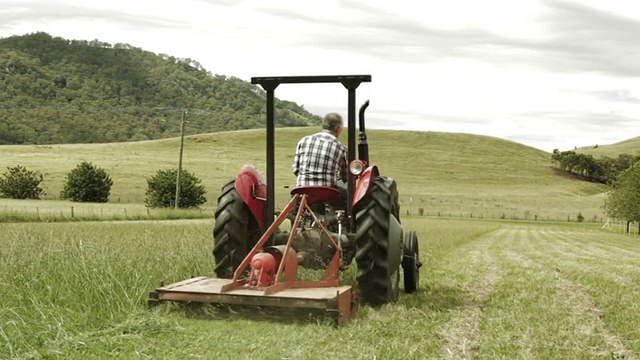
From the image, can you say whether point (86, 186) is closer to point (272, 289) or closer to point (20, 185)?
point (20, 185)

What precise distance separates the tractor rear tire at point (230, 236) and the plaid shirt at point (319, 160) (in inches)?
32.4

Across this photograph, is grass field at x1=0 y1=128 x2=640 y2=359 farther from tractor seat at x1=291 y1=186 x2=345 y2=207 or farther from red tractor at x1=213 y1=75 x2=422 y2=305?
tractor seat at x1=291 y1=186 x2=345 y2=207

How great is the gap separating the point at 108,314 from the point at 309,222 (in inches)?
99.7

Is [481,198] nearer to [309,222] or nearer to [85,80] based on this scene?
[309,222]

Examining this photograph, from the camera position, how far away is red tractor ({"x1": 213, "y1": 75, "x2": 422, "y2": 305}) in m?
7.55

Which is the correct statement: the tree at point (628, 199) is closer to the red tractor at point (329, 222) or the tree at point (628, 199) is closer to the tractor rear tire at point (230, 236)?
the red tractor at point (329, 222)

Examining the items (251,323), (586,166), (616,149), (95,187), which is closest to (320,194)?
(251,323)

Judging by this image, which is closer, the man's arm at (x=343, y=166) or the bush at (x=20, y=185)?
the man's arm at (x=343, y=166)

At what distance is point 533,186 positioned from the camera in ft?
307

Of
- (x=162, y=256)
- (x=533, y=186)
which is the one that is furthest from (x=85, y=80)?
(x=162, y=256)

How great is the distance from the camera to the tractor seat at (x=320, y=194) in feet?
25.6

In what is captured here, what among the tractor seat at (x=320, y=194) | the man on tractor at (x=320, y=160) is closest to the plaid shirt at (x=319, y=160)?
the man on tractor at (x=320, y=160)

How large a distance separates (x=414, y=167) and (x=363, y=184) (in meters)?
86.9

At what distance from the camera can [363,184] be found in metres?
7.80
